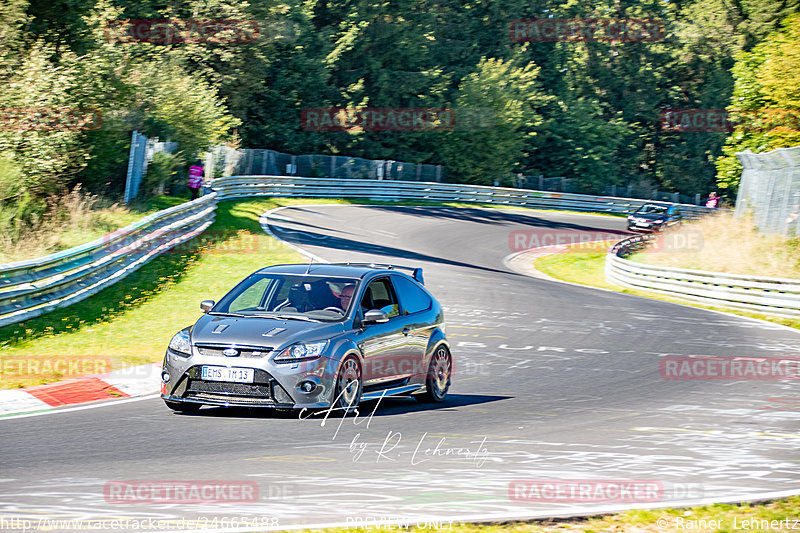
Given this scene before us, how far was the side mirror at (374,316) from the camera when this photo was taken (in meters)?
10.1

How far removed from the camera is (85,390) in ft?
36.4

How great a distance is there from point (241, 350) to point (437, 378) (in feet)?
9.38

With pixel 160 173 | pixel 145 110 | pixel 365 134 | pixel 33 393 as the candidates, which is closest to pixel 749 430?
pixel 33 393

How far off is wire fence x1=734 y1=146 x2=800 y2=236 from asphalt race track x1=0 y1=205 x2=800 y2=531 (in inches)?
472

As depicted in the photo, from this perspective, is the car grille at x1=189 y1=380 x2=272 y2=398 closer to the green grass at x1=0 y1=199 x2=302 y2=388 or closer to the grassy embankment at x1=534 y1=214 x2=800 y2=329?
the green grass at x1=0 y1=199 x2=302 y2=388

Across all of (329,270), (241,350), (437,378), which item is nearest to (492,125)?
(437,378)

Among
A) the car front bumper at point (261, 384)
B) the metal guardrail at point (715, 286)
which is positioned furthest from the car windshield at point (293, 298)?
the metal guardrail at point (715, 286)

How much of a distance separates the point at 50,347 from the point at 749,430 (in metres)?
9.57

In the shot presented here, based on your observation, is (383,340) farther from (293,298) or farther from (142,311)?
(142,311)

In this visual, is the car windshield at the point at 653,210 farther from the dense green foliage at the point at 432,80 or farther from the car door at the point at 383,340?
the car door at the point at 383,340

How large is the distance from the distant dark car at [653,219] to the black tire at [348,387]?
129 feet

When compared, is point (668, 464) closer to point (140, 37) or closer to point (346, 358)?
point (346, 358)

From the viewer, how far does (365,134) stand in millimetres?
67062

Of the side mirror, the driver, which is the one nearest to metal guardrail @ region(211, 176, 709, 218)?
the driver
